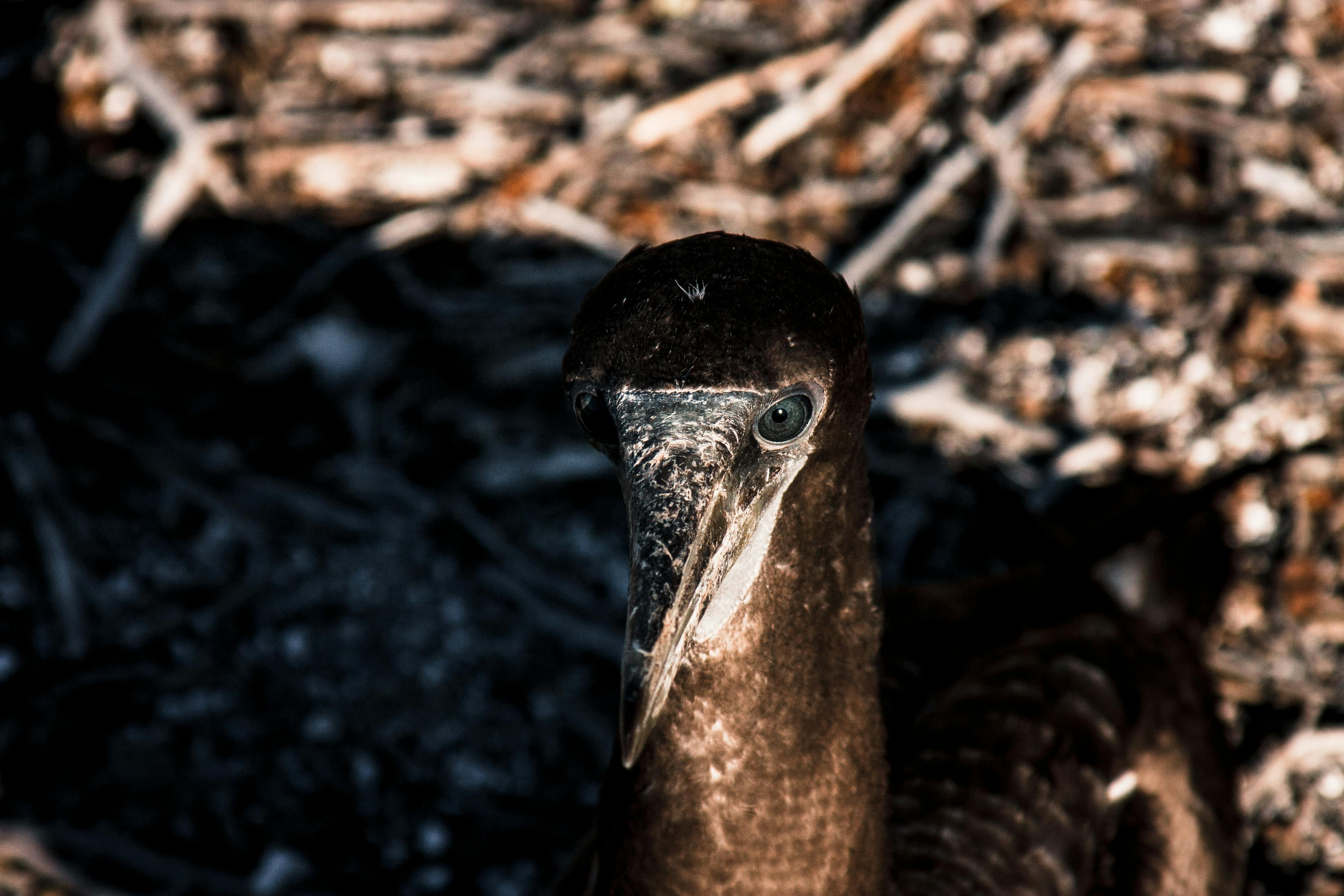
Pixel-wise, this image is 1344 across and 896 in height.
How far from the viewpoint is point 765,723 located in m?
1.75

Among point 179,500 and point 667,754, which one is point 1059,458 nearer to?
point 667,754

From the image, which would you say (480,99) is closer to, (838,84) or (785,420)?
(838,84)

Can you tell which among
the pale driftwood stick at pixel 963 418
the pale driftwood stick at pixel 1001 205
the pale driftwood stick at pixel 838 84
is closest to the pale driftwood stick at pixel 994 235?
the pale driftwood stick at pixel 1001 205

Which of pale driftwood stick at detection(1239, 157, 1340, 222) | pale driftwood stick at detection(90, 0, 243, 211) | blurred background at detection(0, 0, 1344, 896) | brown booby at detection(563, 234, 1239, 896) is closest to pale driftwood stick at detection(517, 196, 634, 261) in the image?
blurred background at detection(0, 0, 1344, 896)

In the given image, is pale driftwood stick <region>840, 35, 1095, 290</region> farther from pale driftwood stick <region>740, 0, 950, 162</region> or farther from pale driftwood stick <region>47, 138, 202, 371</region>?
pale driftwood stick <region>47, 138, 202, 371</region>

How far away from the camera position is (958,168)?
3.86m

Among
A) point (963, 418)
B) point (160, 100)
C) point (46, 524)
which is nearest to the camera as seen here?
point (46, 524)

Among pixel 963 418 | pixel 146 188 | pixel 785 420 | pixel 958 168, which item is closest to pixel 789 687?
pixel 785 420

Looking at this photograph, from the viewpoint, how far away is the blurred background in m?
3.05

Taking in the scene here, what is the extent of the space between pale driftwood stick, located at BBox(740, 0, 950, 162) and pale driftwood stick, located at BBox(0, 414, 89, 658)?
7.63ft

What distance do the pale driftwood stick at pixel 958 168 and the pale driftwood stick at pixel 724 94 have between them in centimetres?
55

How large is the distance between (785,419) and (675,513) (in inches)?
8.6

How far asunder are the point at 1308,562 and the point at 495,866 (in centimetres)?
232

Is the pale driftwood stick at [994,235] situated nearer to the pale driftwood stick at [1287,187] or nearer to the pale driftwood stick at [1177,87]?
the pale driftwood stick at [1177,87]
